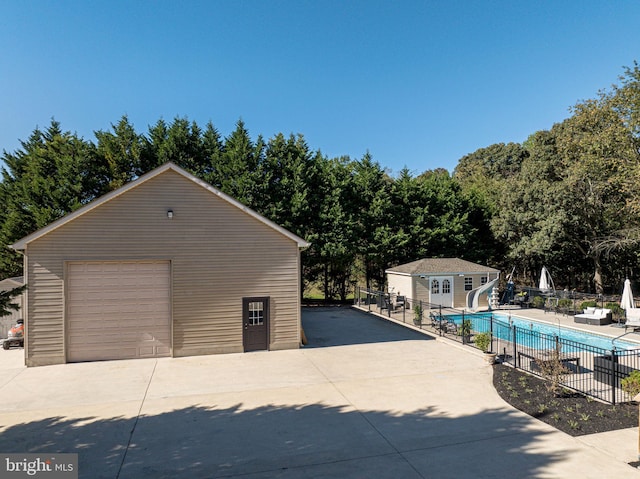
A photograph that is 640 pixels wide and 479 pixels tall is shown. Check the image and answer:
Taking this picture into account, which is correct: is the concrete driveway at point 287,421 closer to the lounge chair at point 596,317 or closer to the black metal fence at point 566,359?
the black metal fence at point 566,359

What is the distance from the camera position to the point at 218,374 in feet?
37.7

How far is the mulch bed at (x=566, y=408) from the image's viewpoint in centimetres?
758

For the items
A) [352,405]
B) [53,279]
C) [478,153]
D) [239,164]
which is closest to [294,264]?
[352,405]

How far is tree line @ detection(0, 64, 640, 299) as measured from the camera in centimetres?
2423

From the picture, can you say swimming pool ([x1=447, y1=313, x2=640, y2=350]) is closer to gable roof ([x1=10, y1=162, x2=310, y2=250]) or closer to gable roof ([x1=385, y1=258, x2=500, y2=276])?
gable roof ([x1=385, y1=258, x2=500, y2=276])

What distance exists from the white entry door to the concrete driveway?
11115mm

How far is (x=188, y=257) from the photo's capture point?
13742 millimetres

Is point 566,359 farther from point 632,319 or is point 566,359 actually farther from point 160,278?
point 160,278

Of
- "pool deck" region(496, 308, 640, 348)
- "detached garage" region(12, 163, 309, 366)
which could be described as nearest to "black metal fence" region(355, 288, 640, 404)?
"pool deck" region(496, 308, 640, 348)

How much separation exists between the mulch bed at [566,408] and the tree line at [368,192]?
1714 centimetres

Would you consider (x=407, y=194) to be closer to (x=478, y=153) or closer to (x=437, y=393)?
(x=437, y=393)

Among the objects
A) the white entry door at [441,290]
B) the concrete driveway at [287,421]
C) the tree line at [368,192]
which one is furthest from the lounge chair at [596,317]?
the concrete driveway at [287,421]

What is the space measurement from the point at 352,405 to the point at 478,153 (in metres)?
66.4

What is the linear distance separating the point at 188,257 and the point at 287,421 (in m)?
7.64
